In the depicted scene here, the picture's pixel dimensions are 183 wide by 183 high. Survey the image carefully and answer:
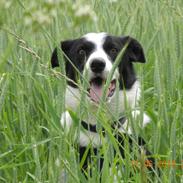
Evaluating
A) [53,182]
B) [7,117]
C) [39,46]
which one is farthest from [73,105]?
[53,182]

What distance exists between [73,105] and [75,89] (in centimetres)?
17

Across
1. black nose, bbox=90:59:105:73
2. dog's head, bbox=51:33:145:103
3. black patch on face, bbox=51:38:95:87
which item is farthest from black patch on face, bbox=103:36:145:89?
black nose, bbox=90:59:105:73

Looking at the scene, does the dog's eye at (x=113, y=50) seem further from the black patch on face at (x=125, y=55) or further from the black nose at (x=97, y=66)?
the black nose at (x=97, y=66)

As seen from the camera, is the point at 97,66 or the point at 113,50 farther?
the point at 113,50

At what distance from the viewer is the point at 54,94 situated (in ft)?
12.1

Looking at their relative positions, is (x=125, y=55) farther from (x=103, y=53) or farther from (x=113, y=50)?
(x=103, y=53)

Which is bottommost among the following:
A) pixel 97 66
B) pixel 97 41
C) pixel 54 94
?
pixel 54 94

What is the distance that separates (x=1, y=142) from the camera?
9.52 feet

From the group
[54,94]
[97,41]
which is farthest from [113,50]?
[54,94]

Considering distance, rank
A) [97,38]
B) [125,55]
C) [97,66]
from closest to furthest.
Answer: [97,66] < [97,38] < [125,55]

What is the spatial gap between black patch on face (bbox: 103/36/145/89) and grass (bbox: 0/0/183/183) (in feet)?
0.49

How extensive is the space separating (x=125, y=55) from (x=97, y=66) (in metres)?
0.48

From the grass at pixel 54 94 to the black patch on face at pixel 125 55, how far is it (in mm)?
148

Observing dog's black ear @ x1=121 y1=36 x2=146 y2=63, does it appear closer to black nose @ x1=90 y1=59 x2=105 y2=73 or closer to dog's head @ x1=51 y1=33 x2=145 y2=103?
dog's head @ x1=51 y1=33 x2=145 y2=103
